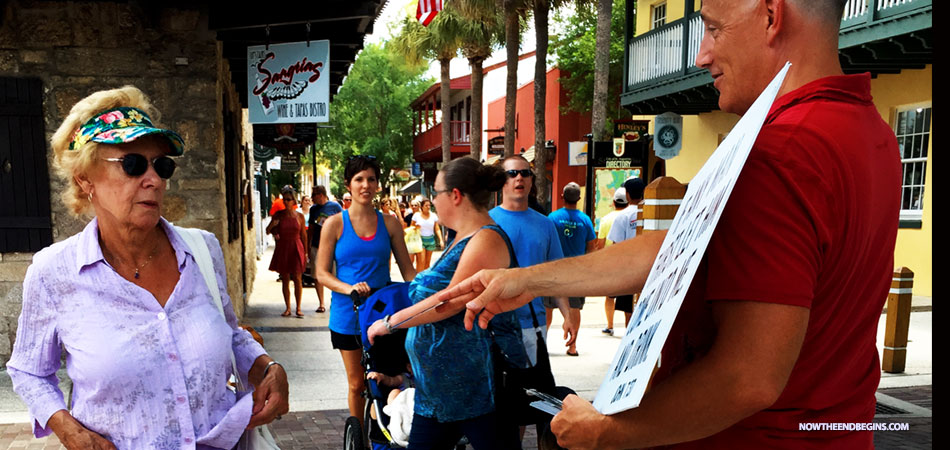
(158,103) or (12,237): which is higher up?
(158,103)

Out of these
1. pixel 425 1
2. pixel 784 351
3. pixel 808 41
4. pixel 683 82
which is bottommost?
pixel 784 351

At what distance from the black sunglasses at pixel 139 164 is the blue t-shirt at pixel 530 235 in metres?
3.38

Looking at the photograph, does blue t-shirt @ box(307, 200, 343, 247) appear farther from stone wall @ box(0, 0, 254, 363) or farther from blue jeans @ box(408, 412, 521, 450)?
blue jeans @ box(408, 412, 521, 450)

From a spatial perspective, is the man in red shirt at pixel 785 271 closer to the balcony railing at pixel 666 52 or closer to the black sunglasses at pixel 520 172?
the black sunglasses at pixel 520 172

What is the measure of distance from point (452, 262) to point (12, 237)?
5.37 m

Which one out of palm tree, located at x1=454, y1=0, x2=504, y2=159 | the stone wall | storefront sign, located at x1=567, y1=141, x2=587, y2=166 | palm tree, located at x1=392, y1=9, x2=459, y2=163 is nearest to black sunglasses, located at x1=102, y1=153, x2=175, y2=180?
the stone wall

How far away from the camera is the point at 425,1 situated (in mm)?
12570

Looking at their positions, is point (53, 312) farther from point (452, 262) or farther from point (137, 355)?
point (452, 262)

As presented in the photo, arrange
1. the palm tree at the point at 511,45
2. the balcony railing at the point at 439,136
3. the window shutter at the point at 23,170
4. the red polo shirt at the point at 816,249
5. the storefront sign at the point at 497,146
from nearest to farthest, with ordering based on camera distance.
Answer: the red polo shirt at the point at 816,249 < the window shutter at the point at 23,170 < the palm tree at the point at 511,45 < the storefront sign at the point at 497,146 < the balcony railing at the point at 439,136

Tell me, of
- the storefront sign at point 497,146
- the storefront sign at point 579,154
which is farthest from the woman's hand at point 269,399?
the storefront sign at point 497,146

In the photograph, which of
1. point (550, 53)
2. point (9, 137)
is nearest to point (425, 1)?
point (9, 137)

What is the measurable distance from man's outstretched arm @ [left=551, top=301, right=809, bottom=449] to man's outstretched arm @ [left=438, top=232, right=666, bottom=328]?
11.4 inches

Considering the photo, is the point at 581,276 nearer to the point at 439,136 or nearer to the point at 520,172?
the point at 520,172

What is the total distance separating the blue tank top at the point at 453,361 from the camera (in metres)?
3.16
